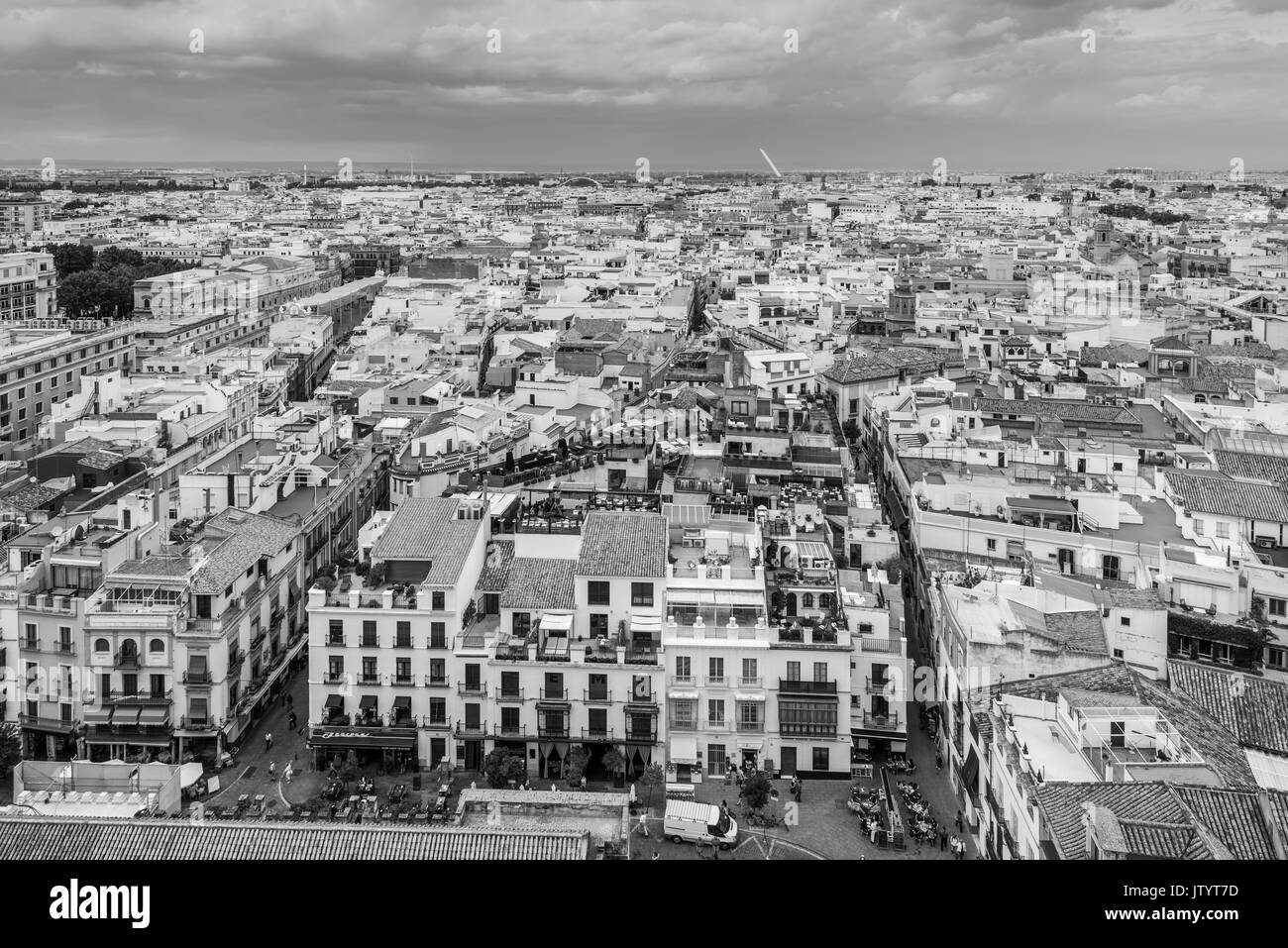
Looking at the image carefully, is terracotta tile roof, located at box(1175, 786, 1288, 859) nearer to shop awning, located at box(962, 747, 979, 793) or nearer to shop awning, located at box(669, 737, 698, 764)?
shop awning, located at box(962, 747, 979, 793)

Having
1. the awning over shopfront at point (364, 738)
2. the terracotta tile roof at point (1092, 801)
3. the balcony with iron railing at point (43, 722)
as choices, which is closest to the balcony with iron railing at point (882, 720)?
the terracotta tile roof at point (1092, 801)

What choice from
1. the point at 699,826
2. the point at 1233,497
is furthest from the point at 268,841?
the point at 1233,497

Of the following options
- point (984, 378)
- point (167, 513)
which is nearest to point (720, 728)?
point (167, 513)

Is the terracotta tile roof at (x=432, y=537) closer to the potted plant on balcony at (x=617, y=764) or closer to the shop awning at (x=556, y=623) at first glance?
the shop awning at (x=556, y=623)

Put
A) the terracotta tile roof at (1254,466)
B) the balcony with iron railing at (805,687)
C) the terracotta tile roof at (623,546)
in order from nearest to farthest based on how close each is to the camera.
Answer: the balcony with iron railing at (805,687) → the terracotta tile roof at (623,546) → the terracotta tile roof at (1254,466)

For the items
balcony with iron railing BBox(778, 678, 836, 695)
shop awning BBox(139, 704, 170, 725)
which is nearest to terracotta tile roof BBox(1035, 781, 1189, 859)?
balcony with iron railing BBox(778, 678, 836, 695)

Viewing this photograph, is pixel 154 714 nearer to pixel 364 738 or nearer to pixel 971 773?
pixel 364 738
